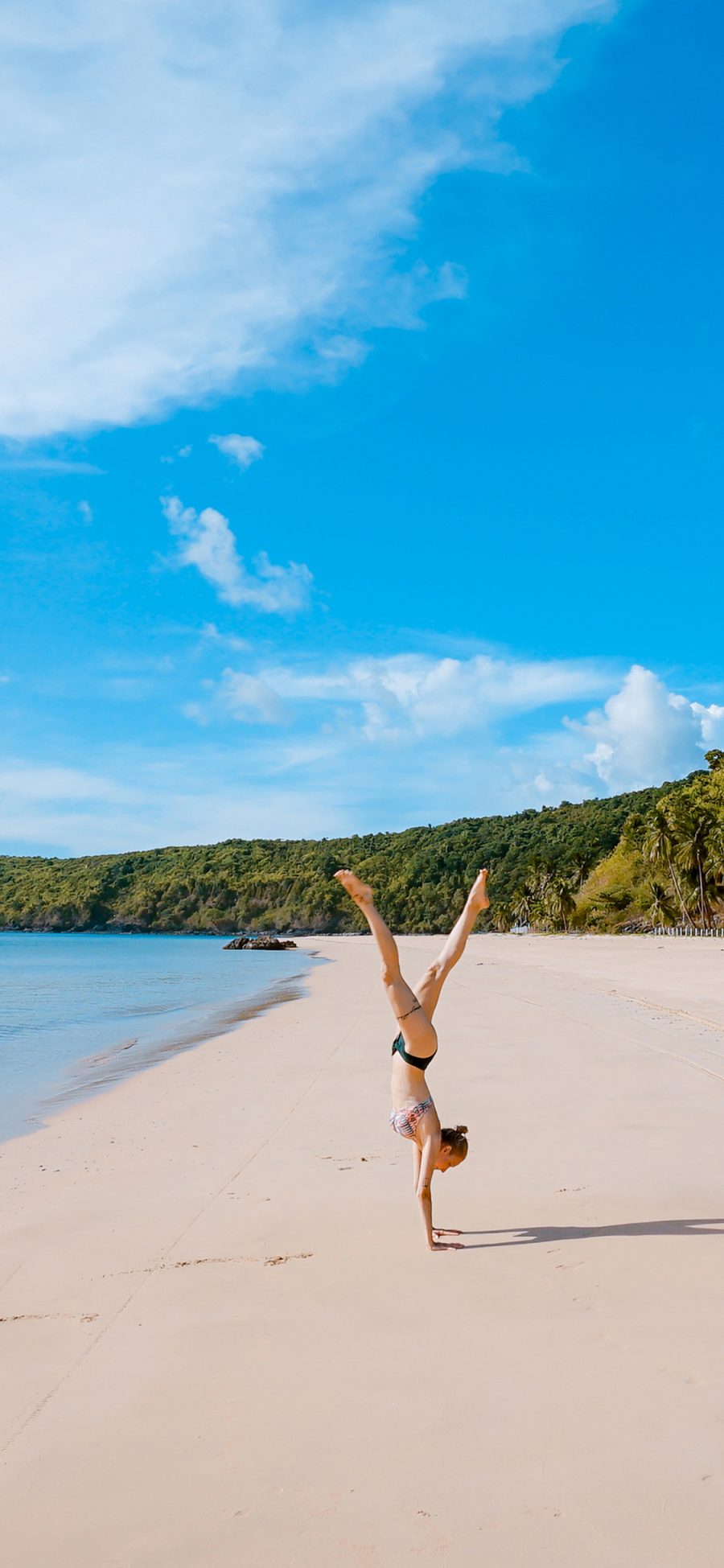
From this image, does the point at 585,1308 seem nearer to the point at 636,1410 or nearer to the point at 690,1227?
the point at 636,1410

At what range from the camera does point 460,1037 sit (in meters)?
14.9

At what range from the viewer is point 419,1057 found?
5750 millimetres

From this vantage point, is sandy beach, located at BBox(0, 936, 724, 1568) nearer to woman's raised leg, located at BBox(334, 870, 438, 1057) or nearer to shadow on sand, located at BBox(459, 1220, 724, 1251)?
shadow on sand, located at BBox(459, 1220, 724, 1251)

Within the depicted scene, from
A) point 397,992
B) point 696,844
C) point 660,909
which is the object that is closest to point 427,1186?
point 397,992

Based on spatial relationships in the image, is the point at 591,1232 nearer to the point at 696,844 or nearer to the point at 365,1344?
the point at 365,1344

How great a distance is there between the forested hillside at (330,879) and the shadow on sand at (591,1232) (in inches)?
4382

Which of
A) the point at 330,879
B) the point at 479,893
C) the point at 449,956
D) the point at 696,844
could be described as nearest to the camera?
the point at 449,956

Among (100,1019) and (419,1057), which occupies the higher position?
(419,1057)

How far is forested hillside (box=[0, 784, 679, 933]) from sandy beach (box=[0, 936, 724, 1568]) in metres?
110

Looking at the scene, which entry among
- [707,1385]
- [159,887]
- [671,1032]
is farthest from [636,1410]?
[159,887]

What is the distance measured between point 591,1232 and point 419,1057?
1409mm

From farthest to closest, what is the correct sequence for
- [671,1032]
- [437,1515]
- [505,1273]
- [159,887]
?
[159,887] < [671,1032] < [505,1273] < [437,1515]

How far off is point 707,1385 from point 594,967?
106 ft

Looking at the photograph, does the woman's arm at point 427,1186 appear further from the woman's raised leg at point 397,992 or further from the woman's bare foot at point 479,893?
the woman's bare foot at point 479,893
